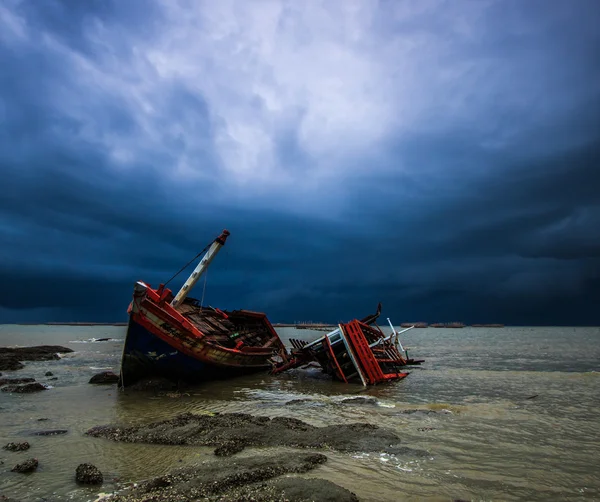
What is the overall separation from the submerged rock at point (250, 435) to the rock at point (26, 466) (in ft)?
6.18

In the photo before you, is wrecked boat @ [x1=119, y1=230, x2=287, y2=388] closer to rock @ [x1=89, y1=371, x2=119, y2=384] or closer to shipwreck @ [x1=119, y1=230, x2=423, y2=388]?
shipwreck @ [x1=119, y1=230, x2=423, y2=388]

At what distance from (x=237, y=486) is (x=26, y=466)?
13.1ft

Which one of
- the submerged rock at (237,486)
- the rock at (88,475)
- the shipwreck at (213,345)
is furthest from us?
the shipwreck at (213,345)

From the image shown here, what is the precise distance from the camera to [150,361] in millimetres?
15148

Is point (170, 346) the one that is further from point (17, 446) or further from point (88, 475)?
point (88, 475)

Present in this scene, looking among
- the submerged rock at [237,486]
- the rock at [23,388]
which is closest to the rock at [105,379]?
the rock at [23,388]

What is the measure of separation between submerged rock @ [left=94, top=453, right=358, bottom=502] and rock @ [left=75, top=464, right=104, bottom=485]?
0.71m

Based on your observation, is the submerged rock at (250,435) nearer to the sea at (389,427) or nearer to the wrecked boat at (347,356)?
the sea at (389,427)

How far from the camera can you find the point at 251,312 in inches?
1003

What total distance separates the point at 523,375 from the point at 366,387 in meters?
11.4

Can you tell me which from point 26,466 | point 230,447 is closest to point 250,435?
point 230,447

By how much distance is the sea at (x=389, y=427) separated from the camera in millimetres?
6367

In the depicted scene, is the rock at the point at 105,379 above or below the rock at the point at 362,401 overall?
above

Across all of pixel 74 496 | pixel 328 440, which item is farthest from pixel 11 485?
pixel 328 440
